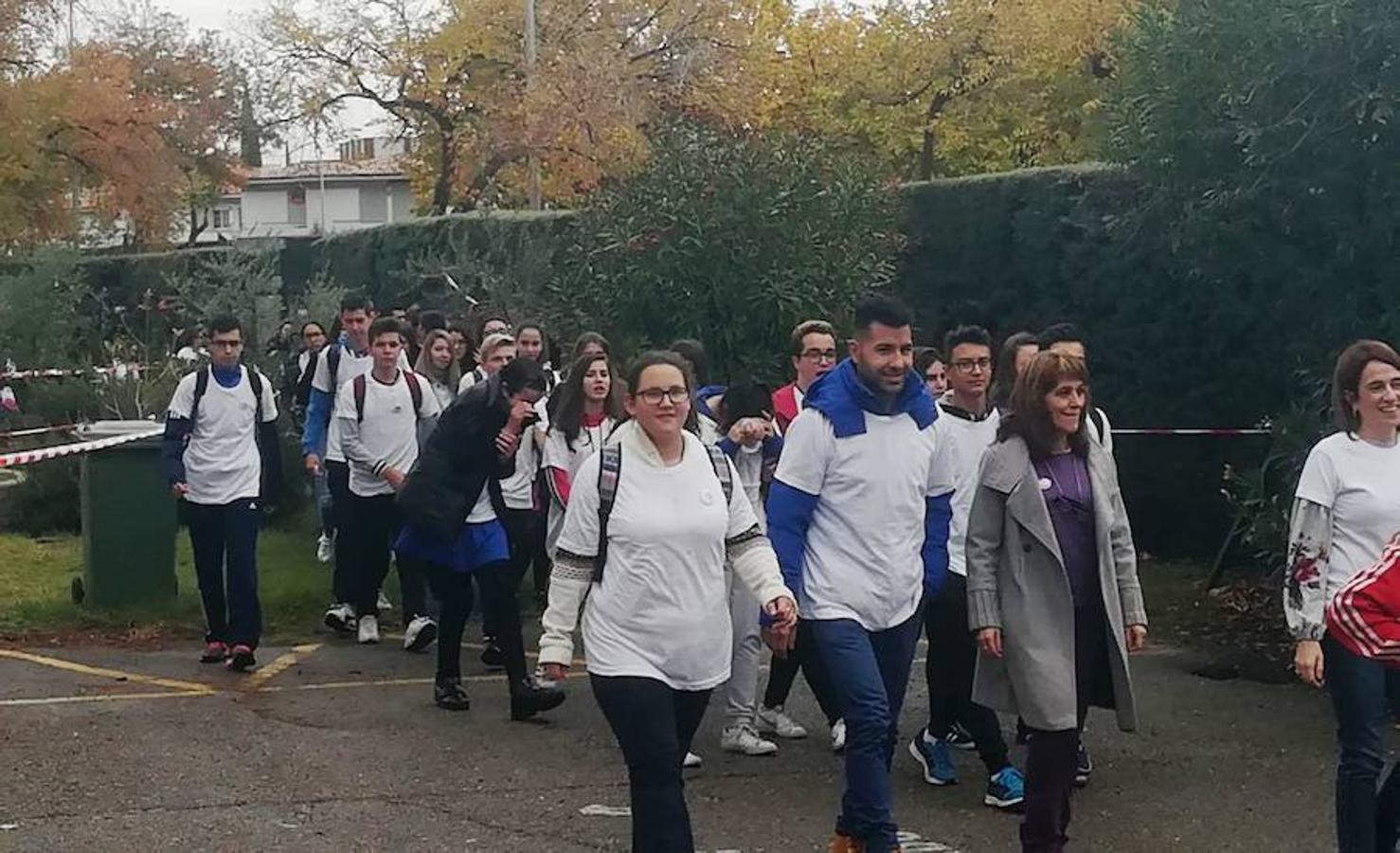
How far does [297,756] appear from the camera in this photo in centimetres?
779

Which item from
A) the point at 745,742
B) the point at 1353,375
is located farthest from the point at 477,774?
the point at 1353,375

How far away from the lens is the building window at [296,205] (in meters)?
93.6

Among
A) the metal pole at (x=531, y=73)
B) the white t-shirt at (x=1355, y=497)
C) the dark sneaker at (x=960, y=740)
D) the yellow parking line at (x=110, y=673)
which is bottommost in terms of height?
the dark sneaker at (x=960, y=740)

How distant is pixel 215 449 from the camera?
933 centimetres

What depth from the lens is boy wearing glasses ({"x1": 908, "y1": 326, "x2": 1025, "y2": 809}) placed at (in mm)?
7344

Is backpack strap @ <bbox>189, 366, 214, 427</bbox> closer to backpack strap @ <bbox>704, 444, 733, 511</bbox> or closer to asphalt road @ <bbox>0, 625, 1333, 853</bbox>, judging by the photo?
asphalt road @ <bbox>0, 625, 1333, 853</bbox>

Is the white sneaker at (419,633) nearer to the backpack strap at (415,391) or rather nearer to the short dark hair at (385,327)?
the backpack strap at (415,391)

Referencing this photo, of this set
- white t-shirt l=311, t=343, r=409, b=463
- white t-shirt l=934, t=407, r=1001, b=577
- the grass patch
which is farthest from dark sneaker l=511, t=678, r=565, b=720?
the grass patch

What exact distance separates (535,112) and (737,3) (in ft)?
20.5

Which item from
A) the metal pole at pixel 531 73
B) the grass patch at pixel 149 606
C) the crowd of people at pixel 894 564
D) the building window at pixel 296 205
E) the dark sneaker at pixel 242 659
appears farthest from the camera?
the building window at pixel 296 205

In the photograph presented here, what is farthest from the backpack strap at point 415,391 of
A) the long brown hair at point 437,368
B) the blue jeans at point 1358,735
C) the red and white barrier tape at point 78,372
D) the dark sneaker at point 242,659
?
the red and white barrier tape at point 78,372

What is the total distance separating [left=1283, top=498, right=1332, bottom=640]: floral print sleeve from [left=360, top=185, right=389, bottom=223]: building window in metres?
87.5

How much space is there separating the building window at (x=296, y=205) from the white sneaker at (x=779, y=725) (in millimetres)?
87689

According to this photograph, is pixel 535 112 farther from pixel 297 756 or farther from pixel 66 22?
pixel 297 756
